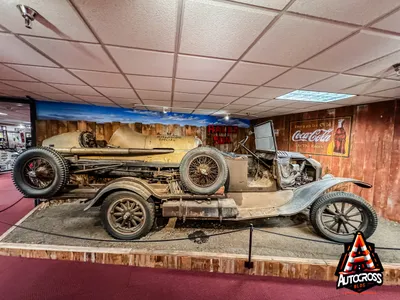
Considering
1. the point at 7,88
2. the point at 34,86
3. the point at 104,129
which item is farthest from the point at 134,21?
the point at 104,129

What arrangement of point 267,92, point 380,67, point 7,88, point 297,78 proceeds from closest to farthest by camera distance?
point 380,67 < point 297,78 < point 267,92 < point 7,88

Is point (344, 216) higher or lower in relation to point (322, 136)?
lower

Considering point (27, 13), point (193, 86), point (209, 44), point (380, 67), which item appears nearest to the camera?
point (27, 13)

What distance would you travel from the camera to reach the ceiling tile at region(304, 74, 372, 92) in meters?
2.51

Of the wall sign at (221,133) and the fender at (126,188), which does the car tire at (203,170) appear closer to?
the fender at (126,188)

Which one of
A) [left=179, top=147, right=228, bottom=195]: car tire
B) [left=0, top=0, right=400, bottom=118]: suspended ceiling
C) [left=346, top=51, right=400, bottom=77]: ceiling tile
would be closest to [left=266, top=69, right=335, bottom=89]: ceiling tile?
[left=0, top=0, right=400, bottom=118]: suspended ceiling

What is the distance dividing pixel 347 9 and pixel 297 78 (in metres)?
1.43

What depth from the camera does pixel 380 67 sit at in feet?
6.98

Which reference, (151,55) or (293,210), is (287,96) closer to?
(293,210)

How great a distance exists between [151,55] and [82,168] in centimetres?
245

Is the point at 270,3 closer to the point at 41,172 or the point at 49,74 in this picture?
the point at 49,74

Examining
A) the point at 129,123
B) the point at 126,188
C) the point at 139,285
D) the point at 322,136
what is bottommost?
the point at 139,285

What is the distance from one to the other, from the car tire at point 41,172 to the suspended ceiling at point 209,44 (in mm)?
1326

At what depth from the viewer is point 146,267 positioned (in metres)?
2.37
